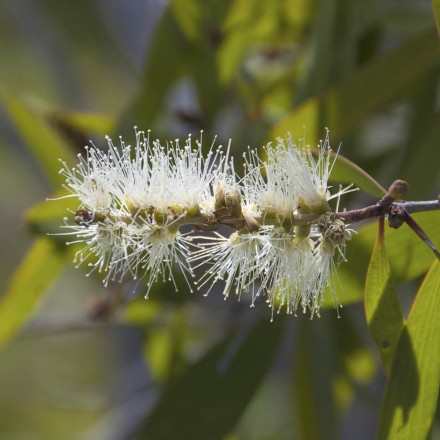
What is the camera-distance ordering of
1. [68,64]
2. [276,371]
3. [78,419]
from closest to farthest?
1. [276,371]
2. [68,64]
3. [78,419]

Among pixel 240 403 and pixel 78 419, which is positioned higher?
pixel 78 419

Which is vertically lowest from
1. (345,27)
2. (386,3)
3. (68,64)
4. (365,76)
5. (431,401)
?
(431,401)

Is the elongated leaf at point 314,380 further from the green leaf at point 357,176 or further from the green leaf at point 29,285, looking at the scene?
the green leaf at point 357,176

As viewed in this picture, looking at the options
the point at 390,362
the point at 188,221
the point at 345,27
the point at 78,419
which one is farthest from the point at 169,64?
the point at 78,419

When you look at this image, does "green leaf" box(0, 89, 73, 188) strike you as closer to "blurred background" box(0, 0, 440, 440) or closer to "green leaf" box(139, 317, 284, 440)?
"blurred background" box(0, 0, 440, 440)

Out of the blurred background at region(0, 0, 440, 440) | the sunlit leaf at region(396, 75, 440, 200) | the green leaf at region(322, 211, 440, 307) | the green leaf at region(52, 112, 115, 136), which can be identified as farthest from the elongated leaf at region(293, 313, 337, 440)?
the green leaf at region(52, 112, 115, 136)

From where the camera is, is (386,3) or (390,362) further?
(386,3)

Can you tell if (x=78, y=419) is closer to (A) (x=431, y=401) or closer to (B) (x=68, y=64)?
(B) (x=68, y=64)

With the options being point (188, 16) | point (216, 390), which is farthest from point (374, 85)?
point (216, 390)
